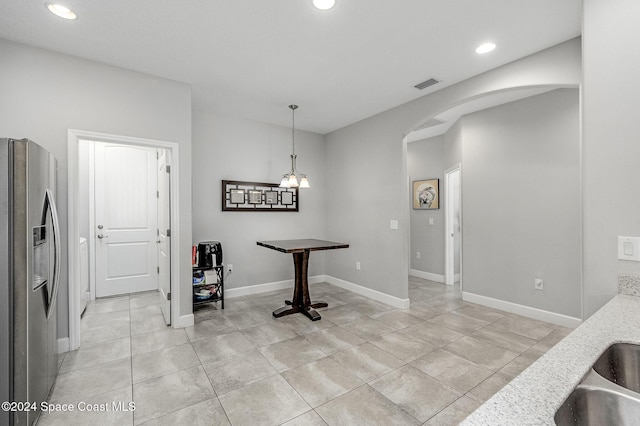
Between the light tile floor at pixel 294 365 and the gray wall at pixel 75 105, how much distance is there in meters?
0.61

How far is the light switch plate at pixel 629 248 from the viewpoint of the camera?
1.44 meters

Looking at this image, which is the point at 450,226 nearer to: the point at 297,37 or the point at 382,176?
the point at 382,176

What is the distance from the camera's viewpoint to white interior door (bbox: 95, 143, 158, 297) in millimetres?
4305

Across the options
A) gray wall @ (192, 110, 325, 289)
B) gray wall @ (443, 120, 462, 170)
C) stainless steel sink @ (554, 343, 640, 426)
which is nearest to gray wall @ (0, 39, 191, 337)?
gray wall @ (192, 110, 325, 289)

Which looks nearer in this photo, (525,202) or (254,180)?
(525,202)

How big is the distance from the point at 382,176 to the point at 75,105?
350 cm

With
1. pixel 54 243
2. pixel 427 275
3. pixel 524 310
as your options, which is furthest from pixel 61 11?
pixel 427 275

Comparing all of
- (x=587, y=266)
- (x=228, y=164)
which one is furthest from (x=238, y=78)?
(x=587, y=266)

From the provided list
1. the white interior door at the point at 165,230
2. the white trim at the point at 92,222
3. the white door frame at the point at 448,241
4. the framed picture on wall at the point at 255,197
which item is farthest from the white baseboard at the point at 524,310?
the white trim at the point at 92,222

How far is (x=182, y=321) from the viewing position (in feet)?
10.7

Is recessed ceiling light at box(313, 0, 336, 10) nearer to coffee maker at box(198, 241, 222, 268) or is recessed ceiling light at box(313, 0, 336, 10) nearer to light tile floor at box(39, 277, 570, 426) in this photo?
light tile floor at box(39, 277, 570, 426)

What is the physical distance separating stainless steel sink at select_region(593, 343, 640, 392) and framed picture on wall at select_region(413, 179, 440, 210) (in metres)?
4.52

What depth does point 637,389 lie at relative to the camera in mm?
1029

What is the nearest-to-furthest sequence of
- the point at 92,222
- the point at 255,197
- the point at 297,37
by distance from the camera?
the point at 297,37, the point at 92,222, the point at 255,197
